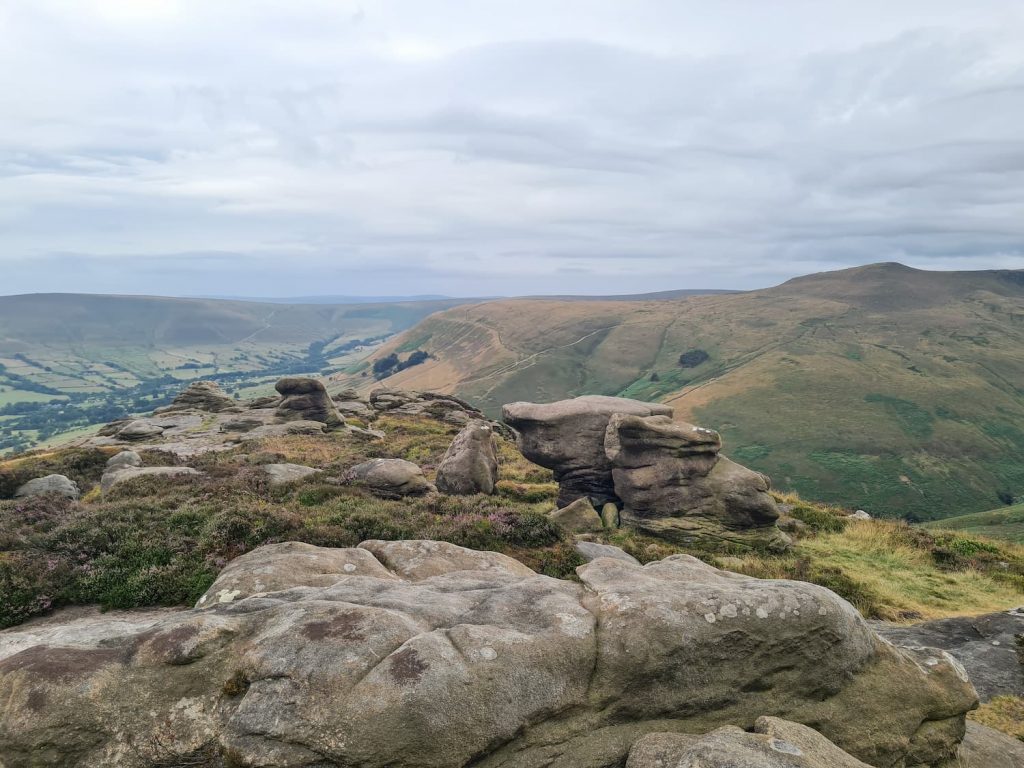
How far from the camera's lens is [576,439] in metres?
37.7

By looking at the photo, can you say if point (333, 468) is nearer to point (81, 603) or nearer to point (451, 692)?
point (81, 603)

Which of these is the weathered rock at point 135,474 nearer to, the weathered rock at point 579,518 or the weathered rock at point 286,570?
the weathered rock at point 286,570

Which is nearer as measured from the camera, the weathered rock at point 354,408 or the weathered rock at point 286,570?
the weathered rock at point 286,570

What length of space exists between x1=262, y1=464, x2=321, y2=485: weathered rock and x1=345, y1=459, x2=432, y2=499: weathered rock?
2416 millimetres

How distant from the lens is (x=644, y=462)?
1352 inches

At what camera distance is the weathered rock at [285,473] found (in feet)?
98.2

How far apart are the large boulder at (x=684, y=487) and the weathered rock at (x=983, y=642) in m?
10.5

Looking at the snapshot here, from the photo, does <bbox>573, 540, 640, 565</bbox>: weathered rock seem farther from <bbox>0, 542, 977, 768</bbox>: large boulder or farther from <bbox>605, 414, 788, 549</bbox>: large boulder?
<bbox>0, 542, 977, 768</bbox>: large boulder

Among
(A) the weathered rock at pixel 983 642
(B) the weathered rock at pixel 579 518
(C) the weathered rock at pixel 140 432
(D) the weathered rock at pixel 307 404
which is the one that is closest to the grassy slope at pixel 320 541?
(B) the weathered rock at pixel 579 518

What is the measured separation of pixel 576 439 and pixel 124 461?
31.9m

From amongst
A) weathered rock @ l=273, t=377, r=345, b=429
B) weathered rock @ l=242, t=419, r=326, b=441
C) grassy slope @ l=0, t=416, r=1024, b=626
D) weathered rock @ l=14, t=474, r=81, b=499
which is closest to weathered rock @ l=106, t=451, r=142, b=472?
grassy slope @ l=0, t=416, r=1024, b=626

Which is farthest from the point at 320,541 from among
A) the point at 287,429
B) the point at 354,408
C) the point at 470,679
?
the point at 354,408

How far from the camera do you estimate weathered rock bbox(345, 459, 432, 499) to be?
104 feet

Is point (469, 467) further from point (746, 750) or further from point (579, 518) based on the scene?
→ point (746, 750)
